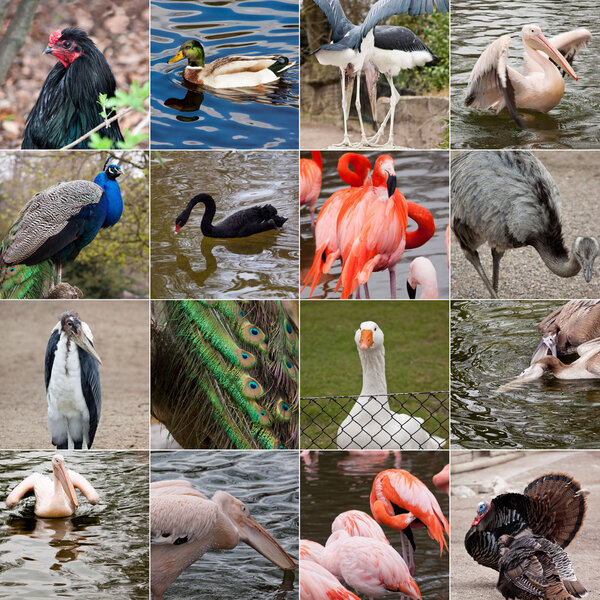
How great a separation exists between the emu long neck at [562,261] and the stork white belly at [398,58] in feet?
3.31

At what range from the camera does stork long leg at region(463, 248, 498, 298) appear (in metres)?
4.10

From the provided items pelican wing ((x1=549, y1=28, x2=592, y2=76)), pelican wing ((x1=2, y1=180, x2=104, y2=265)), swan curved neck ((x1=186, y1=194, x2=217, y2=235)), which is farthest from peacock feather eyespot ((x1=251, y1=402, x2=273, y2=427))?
pelican wing ((x1=549, y1=28, x2=592, y2=76))

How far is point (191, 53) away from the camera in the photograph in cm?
407

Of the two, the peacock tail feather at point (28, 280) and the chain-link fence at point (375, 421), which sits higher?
the peacock tail feather at point (28, 280)

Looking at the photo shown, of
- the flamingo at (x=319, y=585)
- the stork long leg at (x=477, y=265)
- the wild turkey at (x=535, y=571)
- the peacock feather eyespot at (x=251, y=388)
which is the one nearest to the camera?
the wild turkey at (x=535, y=571)

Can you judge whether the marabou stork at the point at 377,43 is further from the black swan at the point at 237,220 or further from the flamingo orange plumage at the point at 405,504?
the flamingo orange plumage at the point at 405,504

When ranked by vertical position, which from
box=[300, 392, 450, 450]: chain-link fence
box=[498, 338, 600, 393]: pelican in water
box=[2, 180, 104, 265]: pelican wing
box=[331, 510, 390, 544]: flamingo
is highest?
box=[2, 180, 104, 265]: pelican wing

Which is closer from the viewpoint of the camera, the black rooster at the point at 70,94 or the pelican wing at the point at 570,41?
the black rooster at the point at 70,94

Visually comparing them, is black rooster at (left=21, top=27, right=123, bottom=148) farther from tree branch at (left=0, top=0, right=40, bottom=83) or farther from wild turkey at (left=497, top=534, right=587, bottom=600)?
wild turkey at (left=497, top=534, right=587, bottom=600)

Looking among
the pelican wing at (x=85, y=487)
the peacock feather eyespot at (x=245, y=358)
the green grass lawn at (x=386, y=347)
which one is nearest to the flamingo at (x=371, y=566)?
the green grass lawn at (x=386, y=347)

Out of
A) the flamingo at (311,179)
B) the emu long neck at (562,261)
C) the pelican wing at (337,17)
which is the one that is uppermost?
the pelican wing at (337,17)

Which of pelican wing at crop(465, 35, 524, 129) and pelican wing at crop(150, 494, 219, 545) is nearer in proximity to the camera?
pelican wing at crop(150, 494, 219, 545)

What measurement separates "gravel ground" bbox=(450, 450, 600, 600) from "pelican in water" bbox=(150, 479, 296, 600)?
2.54ft

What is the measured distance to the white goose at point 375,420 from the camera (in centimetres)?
401
